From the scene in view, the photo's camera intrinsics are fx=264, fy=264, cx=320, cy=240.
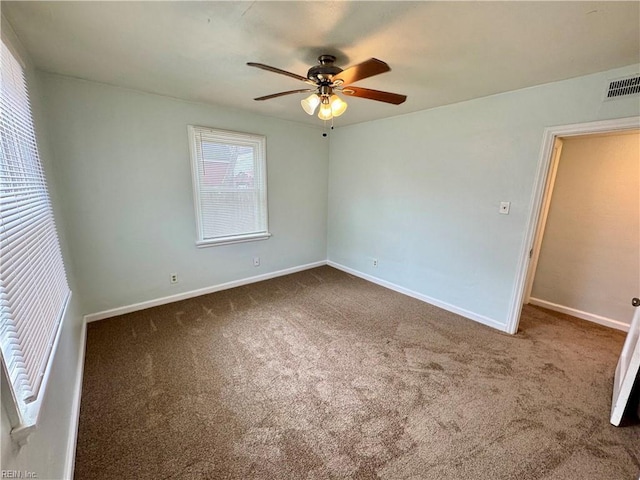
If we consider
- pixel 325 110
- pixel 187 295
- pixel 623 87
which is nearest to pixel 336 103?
pixel 325 110

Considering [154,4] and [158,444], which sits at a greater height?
[154,4]

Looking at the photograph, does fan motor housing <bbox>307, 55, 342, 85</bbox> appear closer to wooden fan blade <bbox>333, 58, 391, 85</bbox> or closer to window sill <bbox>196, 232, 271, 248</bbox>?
wooden fan blade <bbox>333, 58, 391, 85</bbox>

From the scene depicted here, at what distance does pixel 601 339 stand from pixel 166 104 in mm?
5091

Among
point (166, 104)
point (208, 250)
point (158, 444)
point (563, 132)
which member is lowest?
point (158, 444)

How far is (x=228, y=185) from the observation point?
342cm

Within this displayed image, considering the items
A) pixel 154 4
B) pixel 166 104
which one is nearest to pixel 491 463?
pixel 154 4

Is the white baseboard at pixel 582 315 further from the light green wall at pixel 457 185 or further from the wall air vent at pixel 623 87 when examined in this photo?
the wall air vent at pixel 623 87

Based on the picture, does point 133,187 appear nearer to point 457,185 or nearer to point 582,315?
point 457,185

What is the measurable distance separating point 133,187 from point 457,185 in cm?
348

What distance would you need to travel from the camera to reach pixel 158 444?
1.51m

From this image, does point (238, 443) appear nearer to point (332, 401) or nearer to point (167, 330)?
point (332, 401)

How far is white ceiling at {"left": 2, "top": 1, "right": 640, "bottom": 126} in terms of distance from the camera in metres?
1.37

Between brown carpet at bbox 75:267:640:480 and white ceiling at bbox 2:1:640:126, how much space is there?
2332mm

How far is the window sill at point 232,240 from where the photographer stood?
10.9 ft
